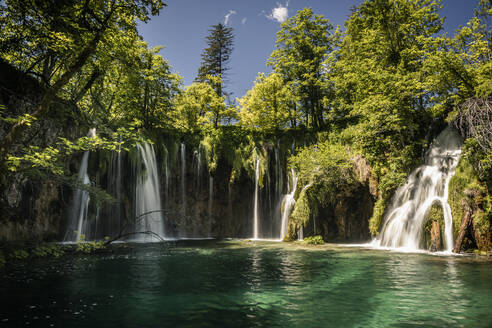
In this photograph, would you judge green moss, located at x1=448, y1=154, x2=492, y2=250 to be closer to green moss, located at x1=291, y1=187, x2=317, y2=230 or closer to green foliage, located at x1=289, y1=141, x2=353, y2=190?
green foliage, located at x1=289, y1=141, x2=353, y2=190

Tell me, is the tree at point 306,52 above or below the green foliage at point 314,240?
above

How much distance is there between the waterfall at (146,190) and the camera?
20438mm

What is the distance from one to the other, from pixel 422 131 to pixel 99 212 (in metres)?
22.2

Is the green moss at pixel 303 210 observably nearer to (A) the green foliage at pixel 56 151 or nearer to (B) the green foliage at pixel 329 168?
(B) the green foliage at pixel 329 168

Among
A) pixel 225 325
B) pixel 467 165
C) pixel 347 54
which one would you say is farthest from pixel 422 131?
pixel 225 325

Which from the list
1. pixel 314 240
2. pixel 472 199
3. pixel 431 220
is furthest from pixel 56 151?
pixel 472 199

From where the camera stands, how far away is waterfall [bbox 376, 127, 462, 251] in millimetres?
12805

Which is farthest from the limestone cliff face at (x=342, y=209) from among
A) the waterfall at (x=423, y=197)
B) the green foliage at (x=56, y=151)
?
the green foliage at (x=56, y=151)

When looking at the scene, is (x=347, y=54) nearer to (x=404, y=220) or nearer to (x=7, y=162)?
(x=404, y=220)

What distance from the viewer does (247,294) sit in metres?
5.88

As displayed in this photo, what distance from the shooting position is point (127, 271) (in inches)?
323

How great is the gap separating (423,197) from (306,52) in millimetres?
17955

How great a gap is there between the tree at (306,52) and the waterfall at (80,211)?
60.1 ft

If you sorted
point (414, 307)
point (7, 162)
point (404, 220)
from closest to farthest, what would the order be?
point (414, 307) < point (7, 162) < point (404, 220)
